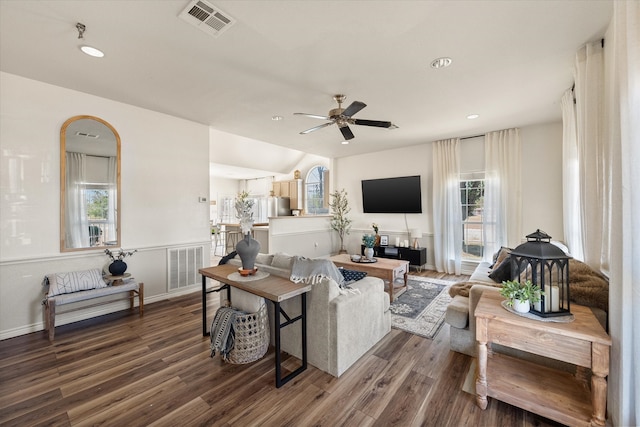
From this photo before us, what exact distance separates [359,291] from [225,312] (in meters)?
1.22

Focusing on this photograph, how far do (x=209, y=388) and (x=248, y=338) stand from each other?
0.44 meters

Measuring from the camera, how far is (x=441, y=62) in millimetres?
2498

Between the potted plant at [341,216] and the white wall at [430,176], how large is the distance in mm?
139

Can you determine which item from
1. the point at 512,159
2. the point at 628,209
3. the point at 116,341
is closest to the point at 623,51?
the point at 628,209

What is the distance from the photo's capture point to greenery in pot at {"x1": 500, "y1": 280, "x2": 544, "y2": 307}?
5.50ft

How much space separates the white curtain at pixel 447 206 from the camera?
A: 5.24 metres

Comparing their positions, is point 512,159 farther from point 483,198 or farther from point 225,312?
point 225,312

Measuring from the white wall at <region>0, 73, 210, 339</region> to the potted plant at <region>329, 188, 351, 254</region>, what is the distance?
3709 millimetres

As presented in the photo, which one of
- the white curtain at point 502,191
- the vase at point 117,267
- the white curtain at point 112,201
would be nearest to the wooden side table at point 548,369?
the white curtain at point 502,191

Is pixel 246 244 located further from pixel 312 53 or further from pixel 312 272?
pixel 312 53

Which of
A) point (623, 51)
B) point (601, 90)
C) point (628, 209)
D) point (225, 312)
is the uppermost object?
point (601, 90)

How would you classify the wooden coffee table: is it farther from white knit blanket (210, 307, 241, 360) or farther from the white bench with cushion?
the white bench with cushion

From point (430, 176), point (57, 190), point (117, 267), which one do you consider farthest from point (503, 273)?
point (57, 190)

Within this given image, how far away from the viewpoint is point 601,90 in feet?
6.66
